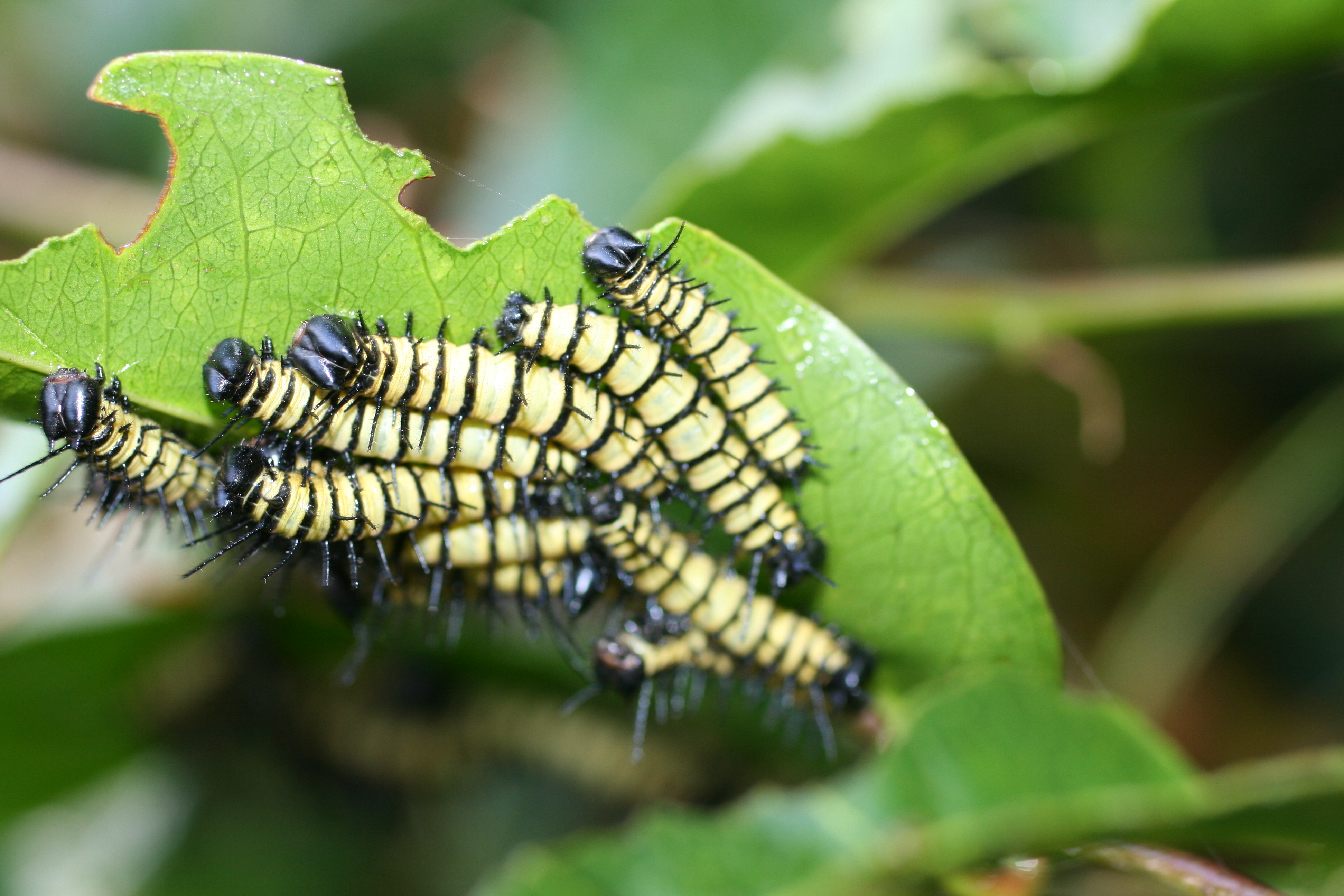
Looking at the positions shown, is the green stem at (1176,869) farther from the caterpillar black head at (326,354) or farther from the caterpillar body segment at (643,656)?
the caterpillar black head at (326,354)

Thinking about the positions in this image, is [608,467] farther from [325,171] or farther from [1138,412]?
[1138,412]

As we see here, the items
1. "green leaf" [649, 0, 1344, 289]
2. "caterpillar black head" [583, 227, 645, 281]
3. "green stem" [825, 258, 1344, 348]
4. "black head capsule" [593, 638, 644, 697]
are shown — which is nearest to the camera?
"caterpillar black head" [583, 227, 645, 281]

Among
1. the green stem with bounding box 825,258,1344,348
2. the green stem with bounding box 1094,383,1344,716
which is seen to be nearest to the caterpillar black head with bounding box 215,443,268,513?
the green stem with bounding box 825,258,1344,348

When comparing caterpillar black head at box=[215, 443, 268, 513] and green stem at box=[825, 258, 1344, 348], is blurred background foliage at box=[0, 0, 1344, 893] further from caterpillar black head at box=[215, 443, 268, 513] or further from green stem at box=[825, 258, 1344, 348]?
caterpillar black head at box=[215, 443, 268, 513]

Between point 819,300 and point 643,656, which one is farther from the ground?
point 819,300

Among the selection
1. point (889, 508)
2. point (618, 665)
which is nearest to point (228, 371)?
point (618, 665)

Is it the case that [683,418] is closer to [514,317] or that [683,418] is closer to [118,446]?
[514,317]
